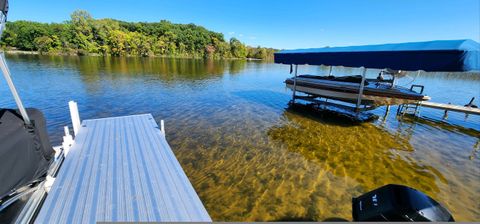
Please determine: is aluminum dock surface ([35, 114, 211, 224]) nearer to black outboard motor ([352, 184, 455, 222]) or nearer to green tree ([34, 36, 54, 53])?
black outboard motor ([352, 184, 455, 222])

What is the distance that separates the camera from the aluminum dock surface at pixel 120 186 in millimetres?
2031

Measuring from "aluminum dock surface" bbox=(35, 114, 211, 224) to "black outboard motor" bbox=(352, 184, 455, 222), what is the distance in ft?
5.54

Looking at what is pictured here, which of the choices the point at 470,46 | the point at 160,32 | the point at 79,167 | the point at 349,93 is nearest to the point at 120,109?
the point at 79,167

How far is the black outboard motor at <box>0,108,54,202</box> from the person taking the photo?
1.85 m

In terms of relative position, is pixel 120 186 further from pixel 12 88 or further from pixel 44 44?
pixel 44 44

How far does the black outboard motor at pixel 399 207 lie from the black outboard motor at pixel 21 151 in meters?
3.49

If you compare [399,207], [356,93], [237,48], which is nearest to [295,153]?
[399,207]

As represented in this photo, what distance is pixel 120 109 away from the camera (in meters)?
8.80

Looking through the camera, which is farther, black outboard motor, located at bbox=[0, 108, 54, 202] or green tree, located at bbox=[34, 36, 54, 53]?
green tree, located at bbox=[34, 36, 54, 53]

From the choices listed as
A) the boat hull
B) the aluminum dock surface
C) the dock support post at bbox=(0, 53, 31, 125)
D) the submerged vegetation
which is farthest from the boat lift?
the submerged vegetation

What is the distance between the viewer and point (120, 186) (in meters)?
2.51

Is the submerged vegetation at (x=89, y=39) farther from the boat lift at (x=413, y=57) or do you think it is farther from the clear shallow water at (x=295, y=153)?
the boat lift at (x=413, y=57)

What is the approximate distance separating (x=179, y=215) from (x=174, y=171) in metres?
0.88

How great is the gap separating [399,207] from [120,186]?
10.1 ft
